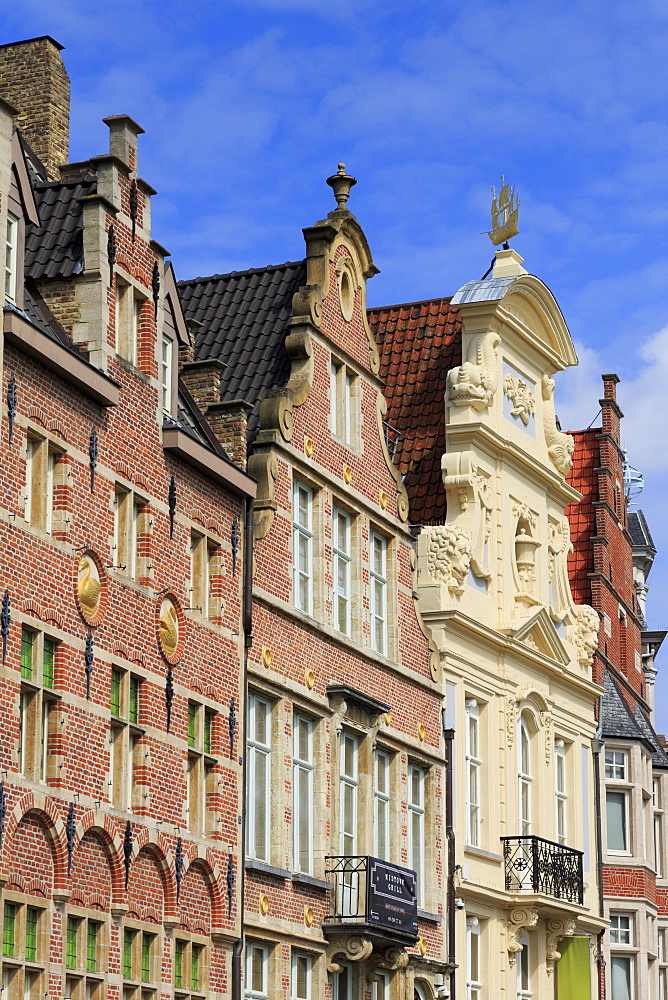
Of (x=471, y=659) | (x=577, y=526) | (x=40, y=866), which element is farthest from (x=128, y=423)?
(x=577, y=526)

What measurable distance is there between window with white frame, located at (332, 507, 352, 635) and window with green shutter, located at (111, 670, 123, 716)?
22.9ft

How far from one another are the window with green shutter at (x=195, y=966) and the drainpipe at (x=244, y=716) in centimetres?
65

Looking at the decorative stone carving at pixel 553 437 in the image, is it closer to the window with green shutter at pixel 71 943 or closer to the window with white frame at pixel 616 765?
the window with white frame at pixel 616 765

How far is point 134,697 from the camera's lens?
81.0 ft

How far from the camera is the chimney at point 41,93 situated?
31.9 metres

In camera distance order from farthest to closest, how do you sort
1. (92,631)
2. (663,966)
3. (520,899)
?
(663,966) → (520,899) → (92,631)

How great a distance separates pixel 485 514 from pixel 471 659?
2860 mm

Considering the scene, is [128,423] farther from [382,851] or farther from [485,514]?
[485,514]

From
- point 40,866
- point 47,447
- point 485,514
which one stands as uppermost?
point 485,514

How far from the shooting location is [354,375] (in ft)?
108

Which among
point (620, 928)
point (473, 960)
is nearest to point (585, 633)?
point (620, 928)

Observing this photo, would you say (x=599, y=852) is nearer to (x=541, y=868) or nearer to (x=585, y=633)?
(x=585, y=633)

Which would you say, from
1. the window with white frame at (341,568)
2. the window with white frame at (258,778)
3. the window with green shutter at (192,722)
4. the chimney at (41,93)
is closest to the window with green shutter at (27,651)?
the window with green shutter at (192,722)

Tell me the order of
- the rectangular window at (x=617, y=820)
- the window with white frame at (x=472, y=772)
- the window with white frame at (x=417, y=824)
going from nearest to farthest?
the window with white frame at (x=417, y=824) < the window with white frame at (x=472, y=772) < the rectangular window at (x=617, y=820)
